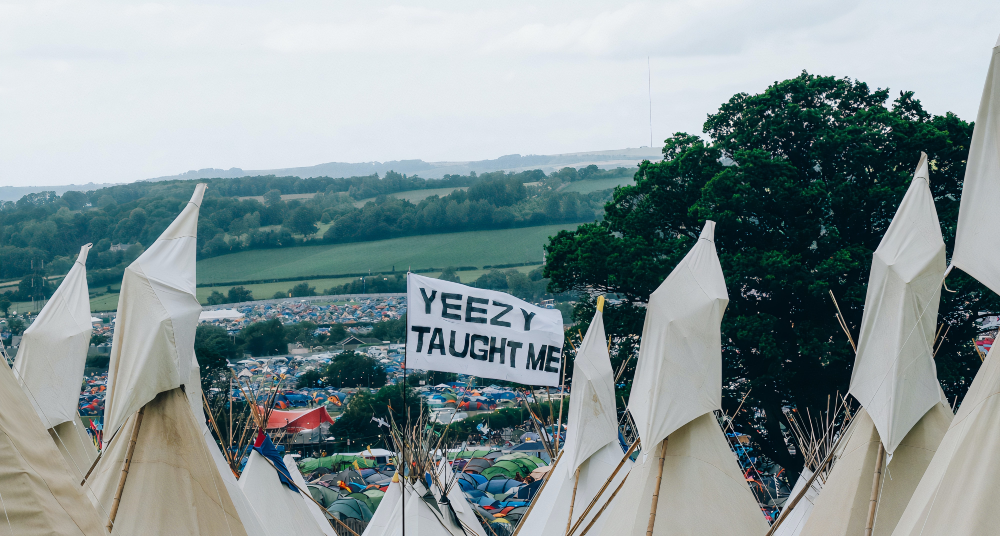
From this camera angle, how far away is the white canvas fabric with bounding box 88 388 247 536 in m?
7.51

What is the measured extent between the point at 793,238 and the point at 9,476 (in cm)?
1601

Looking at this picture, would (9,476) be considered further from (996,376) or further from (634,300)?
(634,300)

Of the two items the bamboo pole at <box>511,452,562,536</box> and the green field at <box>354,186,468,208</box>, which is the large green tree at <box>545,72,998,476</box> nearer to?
the bamboo pole at <box>511,452,562,536</box>

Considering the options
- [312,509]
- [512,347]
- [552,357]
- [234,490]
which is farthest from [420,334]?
[312,509]

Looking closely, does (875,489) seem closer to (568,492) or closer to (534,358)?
(534,358)

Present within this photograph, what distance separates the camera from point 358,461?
32.6 meters

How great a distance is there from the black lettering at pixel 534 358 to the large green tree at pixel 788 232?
24.8 feet

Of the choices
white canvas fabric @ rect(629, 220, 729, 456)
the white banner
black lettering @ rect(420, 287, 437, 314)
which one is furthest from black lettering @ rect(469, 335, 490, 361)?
white canvas fabric @ rect(629, 220, 729, 456)

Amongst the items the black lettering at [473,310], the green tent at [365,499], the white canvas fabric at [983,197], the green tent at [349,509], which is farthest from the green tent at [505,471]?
the white canvas fabric at [983,197]

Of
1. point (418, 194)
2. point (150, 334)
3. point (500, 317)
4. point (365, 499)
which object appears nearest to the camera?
point (150, 334)

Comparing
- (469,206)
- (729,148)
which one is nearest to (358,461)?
(729,148)

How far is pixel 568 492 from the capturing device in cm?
1273

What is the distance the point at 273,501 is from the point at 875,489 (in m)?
8.43

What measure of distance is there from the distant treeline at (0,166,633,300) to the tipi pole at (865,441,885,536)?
83.2 m
